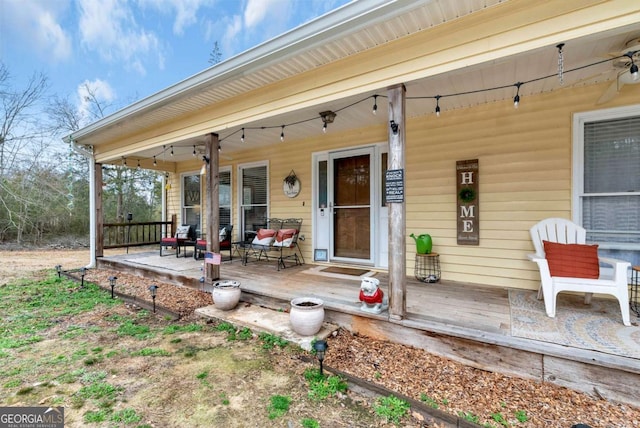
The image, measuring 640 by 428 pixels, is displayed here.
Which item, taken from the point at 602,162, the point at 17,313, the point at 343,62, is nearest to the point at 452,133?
the point at 602,162

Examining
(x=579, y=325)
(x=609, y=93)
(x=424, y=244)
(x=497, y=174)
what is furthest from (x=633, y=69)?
(x=424, y=244)

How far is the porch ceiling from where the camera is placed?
2263mm

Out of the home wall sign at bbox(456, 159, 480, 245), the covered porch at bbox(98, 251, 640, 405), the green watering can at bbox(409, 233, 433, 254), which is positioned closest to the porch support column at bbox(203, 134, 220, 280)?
the covered porch at bbox(98, 251, 640, 405)

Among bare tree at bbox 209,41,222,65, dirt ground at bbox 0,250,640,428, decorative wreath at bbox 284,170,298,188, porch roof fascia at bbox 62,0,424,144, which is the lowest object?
dirt ground at bbox 0,250,640,428

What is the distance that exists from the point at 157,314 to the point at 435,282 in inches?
147

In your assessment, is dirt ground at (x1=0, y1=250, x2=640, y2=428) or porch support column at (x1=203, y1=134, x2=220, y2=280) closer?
dirt ground at (x1=0, y1=250, x2=640, y2=428)

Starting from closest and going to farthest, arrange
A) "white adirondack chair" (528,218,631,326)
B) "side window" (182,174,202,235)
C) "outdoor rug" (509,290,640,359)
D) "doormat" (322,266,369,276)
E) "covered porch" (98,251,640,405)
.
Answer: "covered porch" (98,251,640,405)
"outdoor rug" (509,290,640,359)
"white adirondack chair" (528,218,631,326)
"doormat" (322,266,369,276)
"side window" (182,174,202,235)

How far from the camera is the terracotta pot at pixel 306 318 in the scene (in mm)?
2740

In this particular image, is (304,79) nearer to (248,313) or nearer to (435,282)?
(248,313)

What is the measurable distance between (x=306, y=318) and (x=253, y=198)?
412cm

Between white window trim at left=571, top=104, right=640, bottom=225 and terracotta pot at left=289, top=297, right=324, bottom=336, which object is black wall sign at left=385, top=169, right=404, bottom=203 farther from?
white window trim at left=571, top=104, right=640, bottom=225

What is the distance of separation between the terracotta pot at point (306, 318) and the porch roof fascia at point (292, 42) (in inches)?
97.5

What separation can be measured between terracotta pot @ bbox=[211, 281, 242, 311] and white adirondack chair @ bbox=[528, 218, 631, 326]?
10.7ft

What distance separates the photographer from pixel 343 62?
2887 mm
